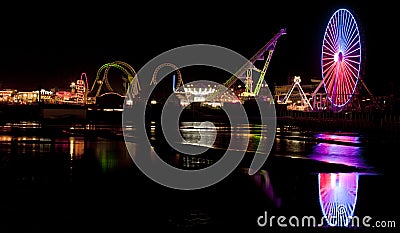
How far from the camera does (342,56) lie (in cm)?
4359

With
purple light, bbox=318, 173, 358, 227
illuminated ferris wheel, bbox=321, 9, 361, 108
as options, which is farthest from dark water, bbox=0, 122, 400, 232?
illuminated ferris wheel, bbox=321, 9, 361, 108

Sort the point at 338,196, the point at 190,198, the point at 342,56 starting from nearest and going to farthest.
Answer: the point at 190,198
the point at 338,196
the point at 342,56

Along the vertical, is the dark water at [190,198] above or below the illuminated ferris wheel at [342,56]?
below

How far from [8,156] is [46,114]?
65401 mm

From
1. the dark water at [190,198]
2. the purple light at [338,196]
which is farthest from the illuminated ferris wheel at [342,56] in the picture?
the purple light at [338,196]

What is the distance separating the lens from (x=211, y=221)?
7.53 meters

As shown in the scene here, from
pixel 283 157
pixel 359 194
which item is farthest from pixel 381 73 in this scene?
pixel 359 194

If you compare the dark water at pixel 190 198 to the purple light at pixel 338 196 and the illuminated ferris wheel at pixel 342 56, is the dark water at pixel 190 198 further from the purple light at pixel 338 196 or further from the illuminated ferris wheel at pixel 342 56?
the illuminated ferris wheel at pixel 342 56

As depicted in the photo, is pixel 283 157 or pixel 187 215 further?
pixel 283 157

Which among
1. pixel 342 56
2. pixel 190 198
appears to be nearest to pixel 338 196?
pixel 190 198

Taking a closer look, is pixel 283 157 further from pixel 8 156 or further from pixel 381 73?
pixel 381 73

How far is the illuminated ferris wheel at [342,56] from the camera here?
4150 centimetres

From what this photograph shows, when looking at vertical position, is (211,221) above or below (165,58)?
below

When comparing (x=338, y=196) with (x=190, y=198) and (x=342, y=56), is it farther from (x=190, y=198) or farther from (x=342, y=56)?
(x=342, y=56)
